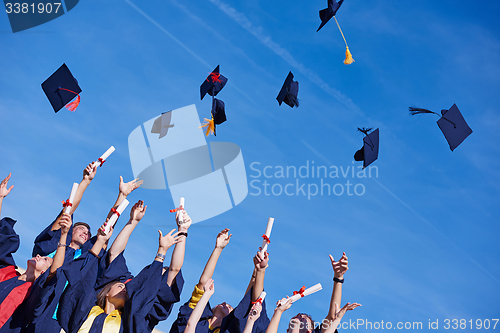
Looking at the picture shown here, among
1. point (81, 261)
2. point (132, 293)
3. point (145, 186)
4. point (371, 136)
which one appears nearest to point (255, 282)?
point (132, 293)

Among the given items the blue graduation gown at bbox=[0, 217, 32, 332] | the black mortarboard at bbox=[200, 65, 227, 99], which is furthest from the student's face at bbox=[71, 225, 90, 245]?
the black mortarboard at bbox=[200, 65, 227, 99]

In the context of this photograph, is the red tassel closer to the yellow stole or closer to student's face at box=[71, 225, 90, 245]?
student's face at box=[71, 225, 90, 245]

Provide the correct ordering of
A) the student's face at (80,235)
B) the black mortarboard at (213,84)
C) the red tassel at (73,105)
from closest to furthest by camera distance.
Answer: the student's face at (80,235) < the red tassel at (73,105) < the black mortarboard at (213,84)

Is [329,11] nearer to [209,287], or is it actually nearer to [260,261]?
[260,261]

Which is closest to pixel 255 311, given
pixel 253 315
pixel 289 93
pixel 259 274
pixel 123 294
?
pixel 253 315

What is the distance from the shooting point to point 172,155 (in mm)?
8266

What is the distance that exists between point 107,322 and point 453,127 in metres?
5.25

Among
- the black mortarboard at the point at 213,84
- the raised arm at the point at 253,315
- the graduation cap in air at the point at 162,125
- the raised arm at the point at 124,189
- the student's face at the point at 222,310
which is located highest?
the black mortarboard at the point at 213,84

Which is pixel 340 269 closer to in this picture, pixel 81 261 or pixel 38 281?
pixel 81 261

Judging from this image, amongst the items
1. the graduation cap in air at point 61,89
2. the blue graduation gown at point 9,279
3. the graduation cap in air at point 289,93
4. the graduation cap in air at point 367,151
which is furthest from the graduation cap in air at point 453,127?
the blue graduation gown at point 9,279

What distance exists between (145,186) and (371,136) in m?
3.85

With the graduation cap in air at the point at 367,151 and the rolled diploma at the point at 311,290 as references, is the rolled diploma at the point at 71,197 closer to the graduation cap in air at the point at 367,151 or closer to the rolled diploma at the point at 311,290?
the rolled diploma at the point at 311,290

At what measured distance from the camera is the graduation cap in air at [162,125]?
7.86m

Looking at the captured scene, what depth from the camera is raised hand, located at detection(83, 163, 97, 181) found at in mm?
4434
